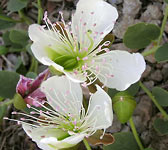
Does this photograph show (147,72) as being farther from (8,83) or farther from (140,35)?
(8,83)

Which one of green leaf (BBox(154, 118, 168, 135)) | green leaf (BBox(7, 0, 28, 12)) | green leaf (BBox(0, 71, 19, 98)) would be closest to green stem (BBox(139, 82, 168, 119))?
green leaf (BBox(154, 118, 168, 135))

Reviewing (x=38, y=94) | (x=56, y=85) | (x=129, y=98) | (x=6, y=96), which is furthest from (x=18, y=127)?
(x=129, y=98)

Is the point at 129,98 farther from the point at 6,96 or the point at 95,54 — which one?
the point at 6,96

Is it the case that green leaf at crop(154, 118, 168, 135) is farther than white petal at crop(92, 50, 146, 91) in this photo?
Yes

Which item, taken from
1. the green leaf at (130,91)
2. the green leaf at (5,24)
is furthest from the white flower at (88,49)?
the green leaf at (5,24)

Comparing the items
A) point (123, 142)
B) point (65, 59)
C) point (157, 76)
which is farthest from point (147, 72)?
point (65, 59)

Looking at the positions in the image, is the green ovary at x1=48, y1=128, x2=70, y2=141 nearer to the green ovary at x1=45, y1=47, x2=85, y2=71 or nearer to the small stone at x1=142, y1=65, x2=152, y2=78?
the green ovary at x1=45, y1=47, x2=85, y2=71
